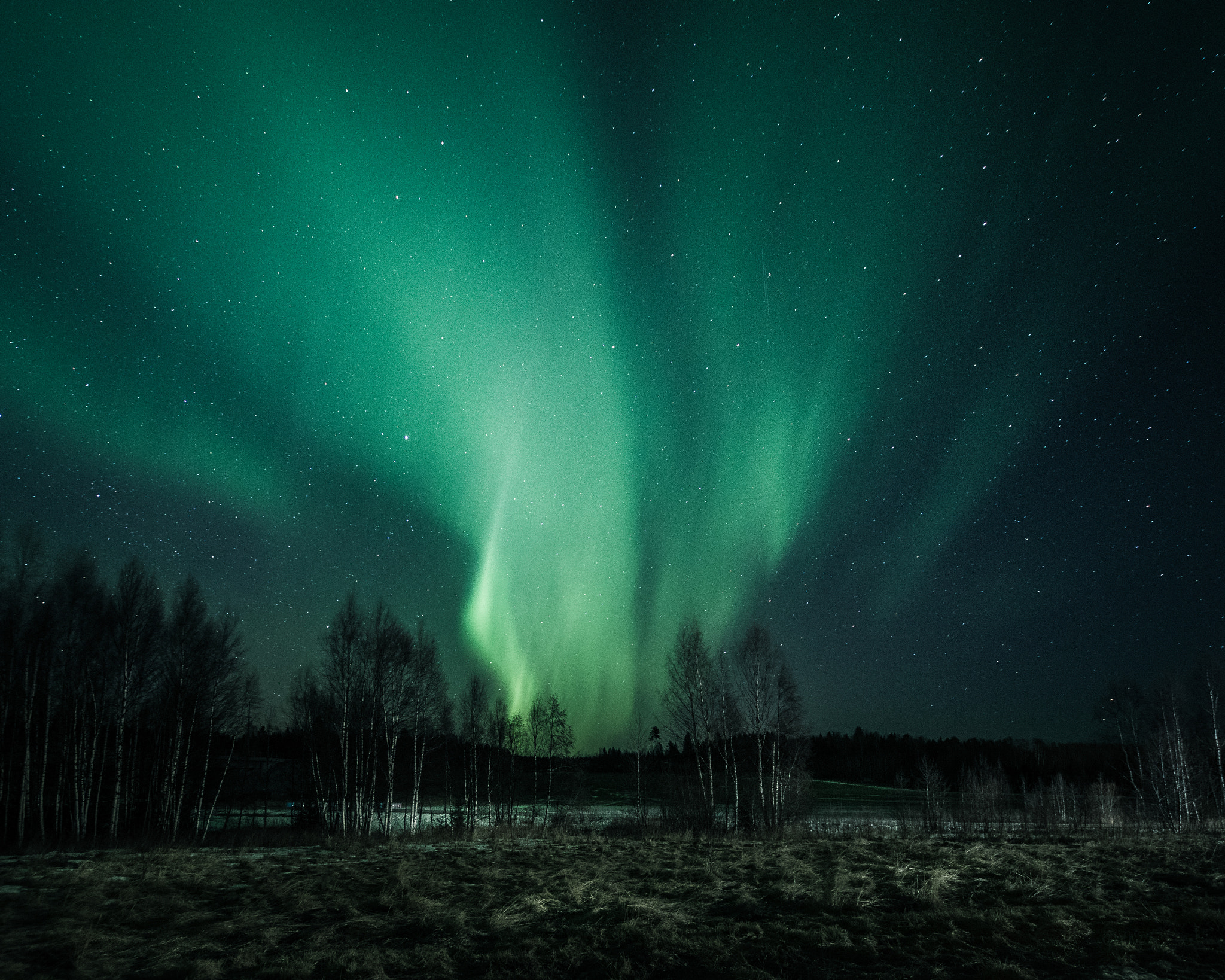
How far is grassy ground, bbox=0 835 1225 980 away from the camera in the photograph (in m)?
9.50

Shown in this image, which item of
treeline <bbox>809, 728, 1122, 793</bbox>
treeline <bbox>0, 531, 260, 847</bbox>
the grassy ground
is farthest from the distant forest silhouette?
treeline <bbox>809, 728, 1122, 793</bbox>

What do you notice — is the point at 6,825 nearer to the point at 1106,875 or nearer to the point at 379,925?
the point at 379,925

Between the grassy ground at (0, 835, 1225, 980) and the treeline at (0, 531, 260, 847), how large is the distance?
1343cm

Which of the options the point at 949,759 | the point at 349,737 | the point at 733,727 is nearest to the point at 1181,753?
the point at 733,727

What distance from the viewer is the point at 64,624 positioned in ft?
100

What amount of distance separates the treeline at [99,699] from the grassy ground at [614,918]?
1343 centimetres

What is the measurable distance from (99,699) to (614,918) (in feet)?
109

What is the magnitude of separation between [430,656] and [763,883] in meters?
30.1

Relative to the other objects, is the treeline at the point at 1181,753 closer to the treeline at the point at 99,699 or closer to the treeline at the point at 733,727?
the treeline at the point at 733,727

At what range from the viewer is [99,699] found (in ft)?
107

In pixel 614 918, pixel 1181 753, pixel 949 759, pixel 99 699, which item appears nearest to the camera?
pixel 614 918

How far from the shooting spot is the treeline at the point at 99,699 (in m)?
29.0

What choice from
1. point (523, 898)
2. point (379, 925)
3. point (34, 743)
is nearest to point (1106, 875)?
point (523, 898)

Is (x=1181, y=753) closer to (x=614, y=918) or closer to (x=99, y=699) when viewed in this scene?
(x=614, y=918)
